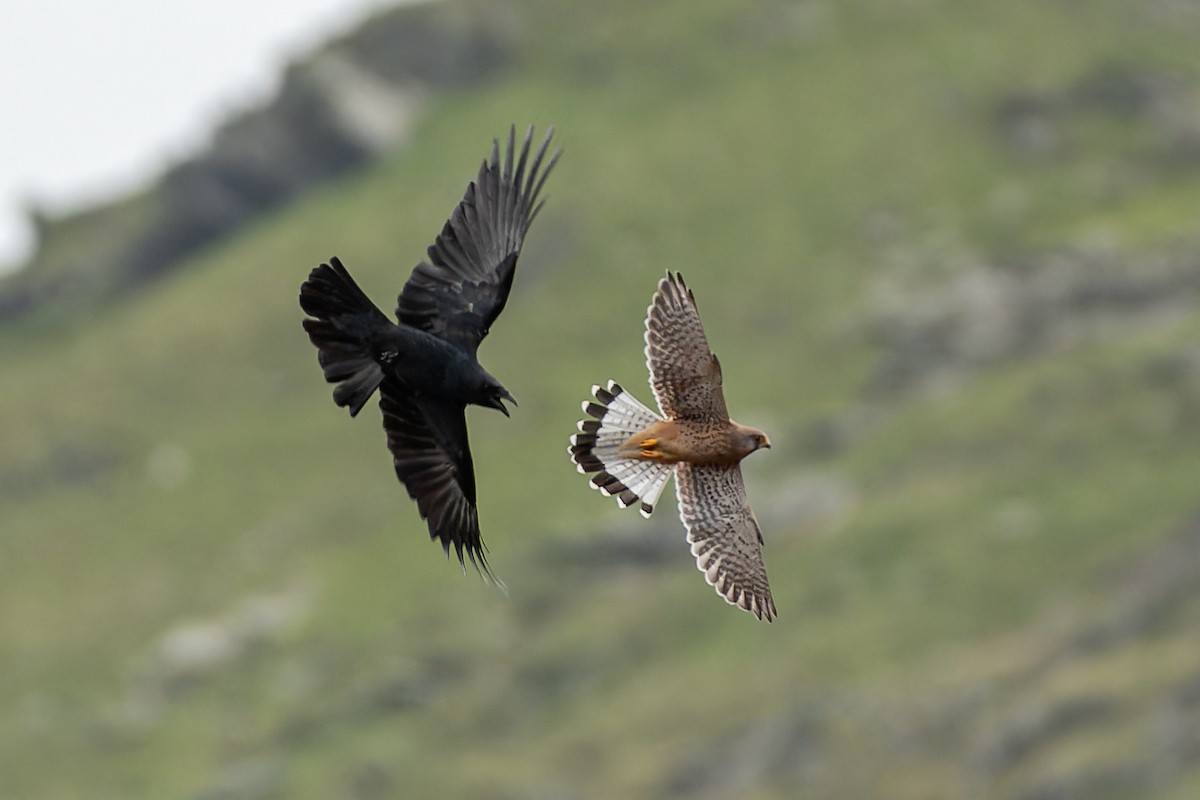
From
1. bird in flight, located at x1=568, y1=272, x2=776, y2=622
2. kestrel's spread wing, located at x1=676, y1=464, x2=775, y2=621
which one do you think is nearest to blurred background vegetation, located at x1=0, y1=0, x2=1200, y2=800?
kestrel's spread wing, located at x1=676, y1=464, x2=775, y2=621

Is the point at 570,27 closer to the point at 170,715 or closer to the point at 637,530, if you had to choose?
the point at 637,530

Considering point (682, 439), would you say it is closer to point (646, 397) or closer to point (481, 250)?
point (481, 250)

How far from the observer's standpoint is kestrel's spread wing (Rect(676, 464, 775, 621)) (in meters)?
20.2

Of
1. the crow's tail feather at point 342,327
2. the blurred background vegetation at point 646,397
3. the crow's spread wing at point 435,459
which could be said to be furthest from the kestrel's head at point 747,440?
the blurred background vegetation at point 646,397

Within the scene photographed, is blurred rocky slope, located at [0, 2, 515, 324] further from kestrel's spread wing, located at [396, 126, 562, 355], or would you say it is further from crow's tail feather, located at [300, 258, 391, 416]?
crow's tail feather, located at [300, 258, 391, 416]

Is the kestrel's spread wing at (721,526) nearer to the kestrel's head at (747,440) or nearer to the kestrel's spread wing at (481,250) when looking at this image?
the kestrel's head at (747,440)

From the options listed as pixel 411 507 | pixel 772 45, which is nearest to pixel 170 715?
pixel 411 507

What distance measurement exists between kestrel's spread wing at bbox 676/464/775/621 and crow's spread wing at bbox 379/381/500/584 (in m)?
2.05

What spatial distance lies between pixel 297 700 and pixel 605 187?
51.2 meters

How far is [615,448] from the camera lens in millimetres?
20172

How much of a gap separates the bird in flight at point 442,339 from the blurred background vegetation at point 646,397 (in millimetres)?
71584

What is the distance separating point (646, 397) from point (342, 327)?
204ft

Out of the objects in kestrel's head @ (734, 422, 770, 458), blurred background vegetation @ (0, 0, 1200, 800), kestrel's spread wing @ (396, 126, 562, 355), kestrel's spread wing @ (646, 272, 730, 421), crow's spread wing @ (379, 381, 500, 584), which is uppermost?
blurred background vegetation @ (0, 0, 1200, 800)

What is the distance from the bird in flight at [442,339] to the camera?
709 inches
